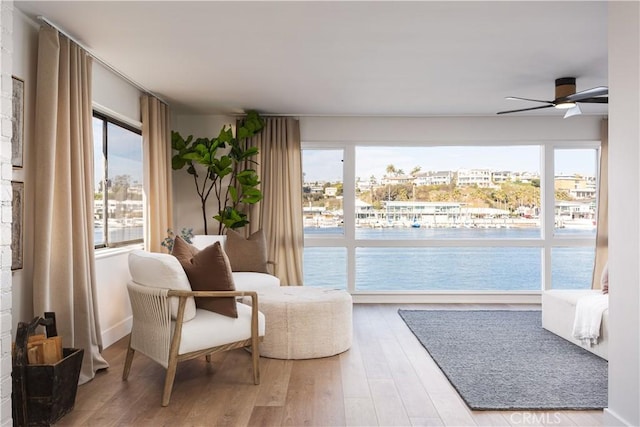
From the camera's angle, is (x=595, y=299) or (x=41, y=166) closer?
(x=41, y=166)

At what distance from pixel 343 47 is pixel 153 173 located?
2.52 m

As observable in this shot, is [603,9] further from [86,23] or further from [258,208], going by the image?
[258,208]

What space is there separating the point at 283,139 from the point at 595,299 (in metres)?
3.75

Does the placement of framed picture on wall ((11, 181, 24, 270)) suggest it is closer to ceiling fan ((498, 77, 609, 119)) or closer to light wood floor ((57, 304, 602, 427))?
light wood floor ((57, 304, 602, 427))

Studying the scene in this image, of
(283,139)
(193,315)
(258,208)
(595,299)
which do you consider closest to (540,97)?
(595,299)

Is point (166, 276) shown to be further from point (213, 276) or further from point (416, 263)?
point (416, 263)

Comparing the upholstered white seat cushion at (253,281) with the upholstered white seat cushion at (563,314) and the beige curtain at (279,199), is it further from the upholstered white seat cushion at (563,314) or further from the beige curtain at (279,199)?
the upholstered white seat cushion at (563,314)

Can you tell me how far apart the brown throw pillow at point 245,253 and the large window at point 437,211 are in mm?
1034

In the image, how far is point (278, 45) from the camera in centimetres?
365

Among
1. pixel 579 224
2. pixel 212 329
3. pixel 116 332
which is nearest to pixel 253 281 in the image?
pixel 116 332

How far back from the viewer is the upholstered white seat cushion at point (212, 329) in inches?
119

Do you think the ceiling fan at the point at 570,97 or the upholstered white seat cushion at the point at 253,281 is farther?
the upholstered white seat cushion at the point at 253,281

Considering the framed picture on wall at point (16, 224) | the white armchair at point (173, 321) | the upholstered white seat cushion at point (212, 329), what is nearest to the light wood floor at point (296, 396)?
the white armchair at point (173, 321)

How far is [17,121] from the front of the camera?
306cm
